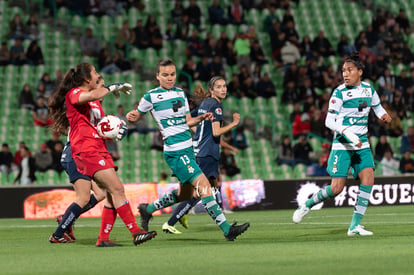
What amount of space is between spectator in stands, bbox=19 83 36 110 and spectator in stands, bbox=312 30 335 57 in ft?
30.1

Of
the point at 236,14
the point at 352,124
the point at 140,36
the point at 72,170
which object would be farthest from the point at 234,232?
the point at 236,14

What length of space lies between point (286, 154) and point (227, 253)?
1489 cm

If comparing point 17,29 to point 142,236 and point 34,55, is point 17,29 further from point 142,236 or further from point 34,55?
point 142,236

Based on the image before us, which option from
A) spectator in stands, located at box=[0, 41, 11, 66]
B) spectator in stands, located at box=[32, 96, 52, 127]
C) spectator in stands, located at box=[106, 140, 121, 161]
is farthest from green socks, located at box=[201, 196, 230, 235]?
spectator in stands, located at box=[0, 41, 11, 66]

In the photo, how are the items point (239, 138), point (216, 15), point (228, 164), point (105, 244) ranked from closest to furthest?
1. point (105, 244)
2. point (228, 164)
3. point (239, 138)
4. point (216, 15)

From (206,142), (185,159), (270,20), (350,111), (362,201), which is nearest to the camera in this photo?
(185,159)

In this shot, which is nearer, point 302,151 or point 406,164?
point 406,164

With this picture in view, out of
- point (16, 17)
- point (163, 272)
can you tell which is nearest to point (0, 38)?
point (16, 17)

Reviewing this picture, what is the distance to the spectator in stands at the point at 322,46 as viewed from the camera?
28.4 m

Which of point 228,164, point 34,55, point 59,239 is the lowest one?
point 228,164

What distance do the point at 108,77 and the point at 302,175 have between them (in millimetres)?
6276

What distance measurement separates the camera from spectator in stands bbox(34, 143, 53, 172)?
21.9m

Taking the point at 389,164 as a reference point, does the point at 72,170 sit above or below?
above

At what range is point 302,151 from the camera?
77.5 ft
